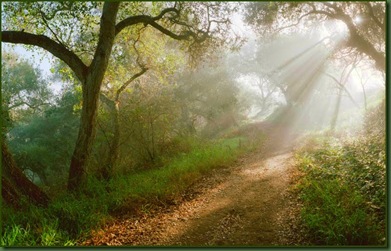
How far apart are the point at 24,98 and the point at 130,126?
23135 mm

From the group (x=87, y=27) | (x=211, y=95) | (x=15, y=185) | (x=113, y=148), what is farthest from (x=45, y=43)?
(x=211, y=95)

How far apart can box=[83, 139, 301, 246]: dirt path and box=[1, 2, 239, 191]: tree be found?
3056mm

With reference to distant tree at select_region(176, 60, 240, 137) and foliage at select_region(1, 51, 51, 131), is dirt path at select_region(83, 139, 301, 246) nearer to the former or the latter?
distant tree at select_region(176, 60, 240, 137)

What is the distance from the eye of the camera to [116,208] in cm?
732

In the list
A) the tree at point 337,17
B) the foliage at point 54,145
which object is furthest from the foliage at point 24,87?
the tree at point 337,17

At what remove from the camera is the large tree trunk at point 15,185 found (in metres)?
7.14

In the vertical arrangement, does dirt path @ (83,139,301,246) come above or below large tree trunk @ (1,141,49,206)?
below

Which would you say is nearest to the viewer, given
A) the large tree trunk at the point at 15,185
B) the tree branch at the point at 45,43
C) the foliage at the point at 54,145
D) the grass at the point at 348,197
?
the grass at the point at 348,197

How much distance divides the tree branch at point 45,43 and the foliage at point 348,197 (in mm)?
7529

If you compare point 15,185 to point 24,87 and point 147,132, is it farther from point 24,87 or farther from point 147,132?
point 24,87

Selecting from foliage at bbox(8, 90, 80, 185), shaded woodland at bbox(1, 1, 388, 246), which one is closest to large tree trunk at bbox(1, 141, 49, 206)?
shaded woodland at bbox(1, 1, 388, 246)

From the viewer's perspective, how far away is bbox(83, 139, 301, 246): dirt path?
233 inches

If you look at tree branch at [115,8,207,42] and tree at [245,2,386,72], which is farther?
tree branch at [115,8,207,42]

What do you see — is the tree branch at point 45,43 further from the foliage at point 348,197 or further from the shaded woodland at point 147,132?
the foliage at point 348,197
